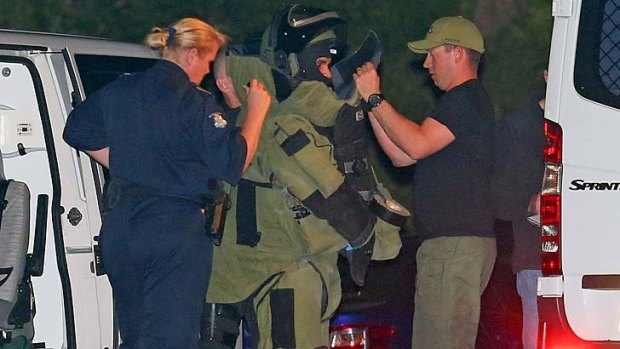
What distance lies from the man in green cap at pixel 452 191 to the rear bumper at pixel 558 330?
2.29 feet

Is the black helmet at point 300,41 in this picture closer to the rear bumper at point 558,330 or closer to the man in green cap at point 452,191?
the man in green cap at point 452,191

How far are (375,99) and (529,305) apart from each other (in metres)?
1.31

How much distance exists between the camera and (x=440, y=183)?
593cm

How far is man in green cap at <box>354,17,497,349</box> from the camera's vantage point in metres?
5.88

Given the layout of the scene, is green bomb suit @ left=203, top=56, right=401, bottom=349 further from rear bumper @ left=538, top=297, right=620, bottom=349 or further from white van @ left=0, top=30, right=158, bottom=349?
rear bumper @ left=538, top=297, right=620, bottom=349

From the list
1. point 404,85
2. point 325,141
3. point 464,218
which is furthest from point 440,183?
point 404,85

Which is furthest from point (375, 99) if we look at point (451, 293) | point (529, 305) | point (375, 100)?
point (529, 305)

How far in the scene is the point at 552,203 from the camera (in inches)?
203

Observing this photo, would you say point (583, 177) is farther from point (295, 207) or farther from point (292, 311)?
point (292, 311)

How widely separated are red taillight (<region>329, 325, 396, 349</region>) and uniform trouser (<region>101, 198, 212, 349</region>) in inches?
22.3

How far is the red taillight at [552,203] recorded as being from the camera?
→ 16.8ft

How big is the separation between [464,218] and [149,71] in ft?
4.97

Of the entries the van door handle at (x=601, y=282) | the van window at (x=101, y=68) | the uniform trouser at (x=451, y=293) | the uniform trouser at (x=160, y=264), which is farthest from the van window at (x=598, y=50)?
the van window at (x=101, y=68)

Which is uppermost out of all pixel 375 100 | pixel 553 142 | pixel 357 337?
pixel 375 100
